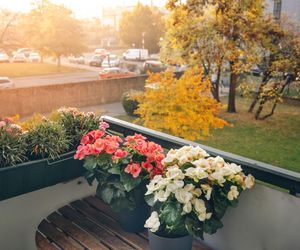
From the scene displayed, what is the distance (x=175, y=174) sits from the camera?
256cm

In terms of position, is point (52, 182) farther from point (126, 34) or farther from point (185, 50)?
point (126, 34)

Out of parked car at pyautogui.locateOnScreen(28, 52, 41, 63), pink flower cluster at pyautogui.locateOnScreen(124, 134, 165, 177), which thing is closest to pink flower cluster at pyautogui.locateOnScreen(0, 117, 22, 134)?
pink flower cluster at pyautogui.locateOnScreen(124, 134, 165, 177)

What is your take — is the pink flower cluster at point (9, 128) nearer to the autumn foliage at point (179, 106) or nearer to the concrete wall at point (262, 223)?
the concrete wall at point (262, 223)

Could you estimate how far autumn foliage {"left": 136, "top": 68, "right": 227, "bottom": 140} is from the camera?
7996 mm

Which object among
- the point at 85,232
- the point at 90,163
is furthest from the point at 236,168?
the point at 85,232

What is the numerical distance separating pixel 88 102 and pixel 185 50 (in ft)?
18.0

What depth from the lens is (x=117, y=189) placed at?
3.03 metres

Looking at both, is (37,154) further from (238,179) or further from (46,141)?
(238,179)

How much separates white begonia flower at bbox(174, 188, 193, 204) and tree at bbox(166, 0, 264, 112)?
34.4ft

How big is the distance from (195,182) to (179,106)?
218 inches

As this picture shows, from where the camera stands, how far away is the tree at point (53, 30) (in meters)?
27.0

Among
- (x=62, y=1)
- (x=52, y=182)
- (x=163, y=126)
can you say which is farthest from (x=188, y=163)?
(x=62, y=1)

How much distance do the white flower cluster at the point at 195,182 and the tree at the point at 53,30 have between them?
26.2m

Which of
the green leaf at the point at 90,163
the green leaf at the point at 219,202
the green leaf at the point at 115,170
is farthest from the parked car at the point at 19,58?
the green leaf at the point at 219,202
